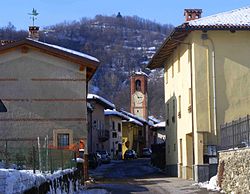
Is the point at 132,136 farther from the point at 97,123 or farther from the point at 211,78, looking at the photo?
the point at 211,78

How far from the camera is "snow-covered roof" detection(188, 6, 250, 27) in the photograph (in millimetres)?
28797

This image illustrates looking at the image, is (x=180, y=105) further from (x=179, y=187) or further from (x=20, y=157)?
(x=20, y=157)

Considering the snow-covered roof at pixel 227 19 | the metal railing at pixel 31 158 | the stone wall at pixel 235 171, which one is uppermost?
the snow-covered roof at pixel 227 19

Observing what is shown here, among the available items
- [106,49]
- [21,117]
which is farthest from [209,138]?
[106,49]

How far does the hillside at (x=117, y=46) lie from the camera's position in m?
136

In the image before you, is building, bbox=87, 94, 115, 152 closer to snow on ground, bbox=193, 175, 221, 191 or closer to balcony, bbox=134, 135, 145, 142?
balcony, bbox=134, 135, 145, 142

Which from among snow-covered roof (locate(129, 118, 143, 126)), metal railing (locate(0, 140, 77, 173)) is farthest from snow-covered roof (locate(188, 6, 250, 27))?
snow-covered roof (locate(129, 118, 143, 126))

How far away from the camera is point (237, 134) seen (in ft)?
71.0

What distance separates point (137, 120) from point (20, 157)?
74.4 meters

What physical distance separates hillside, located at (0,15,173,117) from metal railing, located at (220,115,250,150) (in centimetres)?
9157

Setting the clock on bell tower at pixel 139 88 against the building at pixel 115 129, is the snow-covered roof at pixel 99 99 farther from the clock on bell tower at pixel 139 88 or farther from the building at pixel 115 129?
the clock on bell tower at pixel 139 88

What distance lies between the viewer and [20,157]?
16.0 m

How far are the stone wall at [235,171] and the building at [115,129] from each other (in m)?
51.4

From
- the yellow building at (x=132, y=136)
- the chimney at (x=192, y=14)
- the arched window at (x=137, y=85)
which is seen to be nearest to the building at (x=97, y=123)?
the yellow building at (x=132, y=136)
